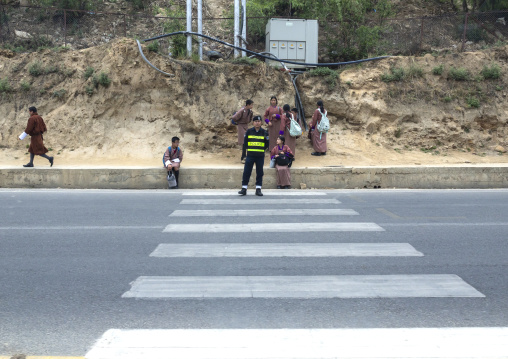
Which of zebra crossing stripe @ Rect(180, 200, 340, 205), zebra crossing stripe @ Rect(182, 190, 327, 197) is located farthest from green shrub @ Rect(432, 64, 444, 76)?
zebra crossing stripe @ Rect(180, 200, 340, 205)

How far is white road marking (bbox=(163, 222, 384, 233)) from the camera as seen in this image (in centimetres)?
757

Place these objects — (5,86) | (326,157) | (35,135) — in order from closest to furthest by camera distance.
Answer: (35,135) → (326,157) → (5,86)

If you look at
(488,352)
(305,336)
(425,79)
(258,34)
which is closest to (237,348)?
(305,336)

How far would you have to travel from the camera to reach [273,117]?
52.1 ft

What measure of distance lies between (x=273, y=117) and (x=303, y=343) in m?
12.6

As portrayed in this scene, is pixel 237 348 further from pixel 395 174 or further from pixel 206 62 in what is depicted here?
pixel 206 62

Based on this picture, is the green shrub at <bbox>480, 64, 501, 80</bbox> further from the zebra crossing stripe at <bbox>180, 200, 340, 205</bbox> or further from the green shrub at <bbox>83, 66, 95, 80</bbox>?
the green shrub at <bbox>83, 66, 95, 80</bbox>

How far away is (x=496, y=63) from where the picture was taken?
19.5 metres

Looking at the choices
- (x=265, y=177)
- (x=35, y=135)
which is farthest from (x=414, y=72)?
(x=35, y=135)

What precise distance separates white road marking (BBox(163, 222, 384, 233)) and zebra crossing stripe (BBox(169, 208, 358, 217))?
2.93 feet

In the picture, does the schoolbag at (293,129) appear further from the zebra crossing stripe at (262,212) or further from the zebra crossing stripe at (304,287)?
the zebra crossing stripe at (304,287)

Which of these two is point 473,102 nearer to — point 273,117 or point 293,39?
point 293,39

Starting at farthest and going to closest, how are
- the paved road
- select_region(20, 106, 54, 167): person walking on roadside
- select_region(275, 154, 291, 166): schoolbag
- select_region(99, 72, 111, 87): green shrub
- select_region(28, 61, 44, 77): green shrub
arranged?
select_region(28, 61, 44, 77): green shrub → select_region(99, 72, 111, 87): green shrub → select_region(20, 106, 54, 167): person walking on roadside → select_region(275, 154, 291, 166): schoolbag → the paved road

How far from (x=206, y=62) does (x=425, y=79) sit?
27.0 feet
